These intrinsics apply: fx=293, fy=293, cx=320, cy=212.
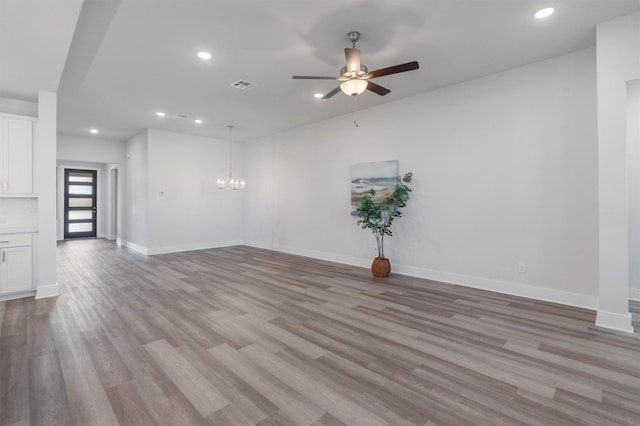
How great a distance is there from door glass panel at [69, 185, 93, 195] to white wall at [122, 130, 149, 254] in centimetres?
314

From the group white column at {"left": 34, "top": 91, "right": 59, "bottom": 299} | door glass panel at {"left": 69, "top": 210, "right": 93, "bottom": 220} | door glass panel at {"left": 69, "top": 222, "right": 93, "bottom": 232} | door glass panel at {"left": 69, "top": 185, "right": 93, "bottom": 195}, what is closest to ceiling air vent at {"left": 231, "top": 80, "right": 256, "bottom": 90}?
white column at {"left": 34, "top": 91, "right": 59, "bottom": 299}

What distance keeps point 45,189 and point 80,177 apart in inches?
322

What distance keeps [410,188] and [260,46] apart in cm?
331

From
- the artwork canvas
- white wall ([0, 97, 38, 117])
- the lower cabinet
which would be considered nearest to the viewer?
the lower cabinet

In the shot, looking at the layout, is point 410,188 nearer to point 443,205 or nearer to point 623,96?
point 443,205

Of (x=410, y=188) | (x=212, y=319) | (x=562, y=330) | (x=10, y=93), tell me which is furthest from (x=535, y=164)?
(x=10, y=93)

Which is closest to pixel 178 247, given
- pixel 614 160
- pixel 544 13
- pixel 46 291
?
pixel 46 291

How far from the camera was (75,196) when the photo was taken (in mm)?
10594

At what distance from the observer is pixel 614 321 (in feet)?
10.0

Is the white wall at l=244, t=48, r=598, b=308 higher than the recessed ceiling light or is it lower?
lower

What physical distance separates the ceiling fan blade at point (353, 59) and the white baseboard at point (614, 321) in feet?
12.1

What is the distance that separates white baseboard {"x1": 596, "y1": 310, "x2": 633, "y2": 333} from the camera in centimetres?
300

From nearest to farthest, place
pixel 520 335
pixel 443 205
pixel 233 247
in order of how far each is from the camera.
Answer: pixel 520 335 < pixel 443 205 < pixel 233 247

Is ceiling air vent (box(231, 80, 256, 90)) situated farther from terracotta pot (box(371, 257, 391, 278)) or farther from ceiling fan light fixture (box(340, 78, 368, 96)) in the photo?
terracotta pot (box(371, 257, 391, 278))
